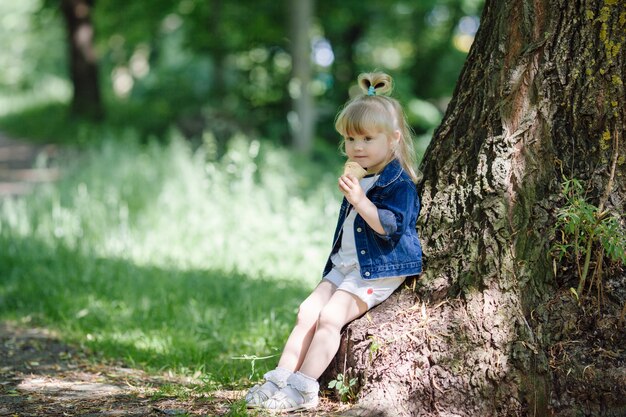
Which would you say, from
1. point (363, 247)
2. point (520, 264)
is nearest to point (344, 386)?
point (363, 247)

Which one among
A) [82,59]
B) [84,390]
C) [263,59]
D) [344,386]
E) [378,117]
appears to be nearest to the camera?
[344,386]

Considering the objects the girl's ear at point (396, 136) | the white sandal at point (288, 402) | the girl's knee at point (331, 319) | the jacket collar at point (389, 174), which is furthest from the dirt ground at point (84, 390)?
the girl's ear at point (396, 136)

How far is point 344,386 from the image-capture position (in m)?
3.34

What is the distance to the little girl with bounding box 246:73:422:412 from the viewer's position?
3.31 m

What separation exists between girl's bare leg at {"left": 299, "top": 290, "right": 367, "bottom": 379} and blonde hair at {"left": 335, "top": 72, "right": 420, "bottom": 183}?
2.36 ft

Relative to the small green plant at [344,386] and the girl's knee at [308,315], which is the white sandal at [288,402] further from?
the girl's knee at [308,315]

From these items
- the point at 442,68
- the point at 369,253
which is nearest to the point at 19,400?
the point at 369,253

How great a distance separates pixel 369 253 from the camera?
339 cm

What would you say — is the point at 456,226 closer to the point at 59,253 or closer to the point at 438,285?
the point at 438,285

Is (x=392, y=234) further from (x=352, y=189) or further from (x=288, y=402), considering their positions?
(x=288, y=402)

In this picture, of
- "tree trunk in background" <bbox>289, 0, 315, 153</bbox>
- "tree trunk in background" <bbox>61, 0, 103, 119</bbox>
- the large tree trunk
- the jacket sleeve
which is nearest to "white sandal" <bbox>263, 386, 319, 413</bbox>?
the large tree trunk

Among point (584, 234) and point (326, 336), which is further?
point (326, 336)

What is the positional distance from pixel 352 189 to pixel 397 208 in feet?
0.92

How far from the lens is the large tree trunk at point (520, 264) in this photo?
3.20 m
